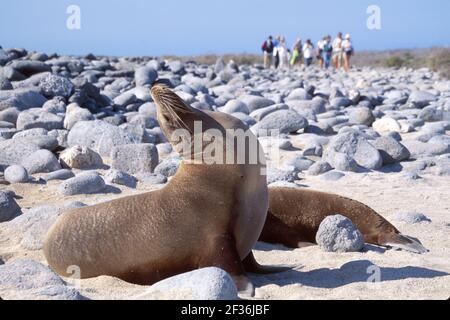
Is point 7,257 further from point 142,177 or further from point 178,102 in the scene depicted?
point 142,177

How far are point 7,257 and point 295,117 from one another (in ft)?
20.6

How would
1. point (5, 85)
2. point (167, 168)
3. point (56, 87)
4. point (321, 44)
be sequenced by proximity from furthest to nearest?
point (321, 44) → point (5, 85) → point (56, 87) → point (167, 168)

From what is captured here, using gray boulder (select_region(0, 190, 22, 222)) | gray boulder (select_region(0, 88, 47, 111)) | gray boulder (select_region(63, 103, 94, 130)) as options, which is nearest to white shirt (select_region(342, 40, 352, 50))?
gray boulder (select_region(0, 88, 47, 111))

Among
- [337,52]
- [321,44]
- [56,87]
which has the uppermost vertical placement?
[321,44]

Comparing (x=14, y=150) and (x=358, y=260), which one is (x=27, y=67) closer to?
(x=14, y=150)

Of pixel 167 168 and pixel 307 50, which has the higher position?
pixel 307 50

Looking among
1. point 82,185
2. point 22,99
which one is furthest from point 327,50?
point 82,185

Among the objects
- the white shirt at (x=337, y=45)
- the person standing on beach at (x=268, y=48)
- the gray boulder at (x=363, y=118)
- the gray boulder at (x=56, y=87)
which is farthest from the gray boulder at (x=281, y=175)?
the person standing on beach at (x=268, y=48)

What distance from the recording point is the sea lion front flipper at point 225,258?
13.0 ft

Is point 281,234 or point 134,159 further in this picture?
point 134,159

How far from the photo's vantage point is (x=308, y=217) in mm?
5711

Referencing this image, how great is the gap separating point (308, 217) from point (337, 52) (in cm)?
2680

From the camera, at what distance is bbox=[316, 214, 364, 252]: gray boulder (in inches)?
197

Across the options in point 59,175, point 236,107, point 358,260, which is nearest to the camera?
point 358,260
